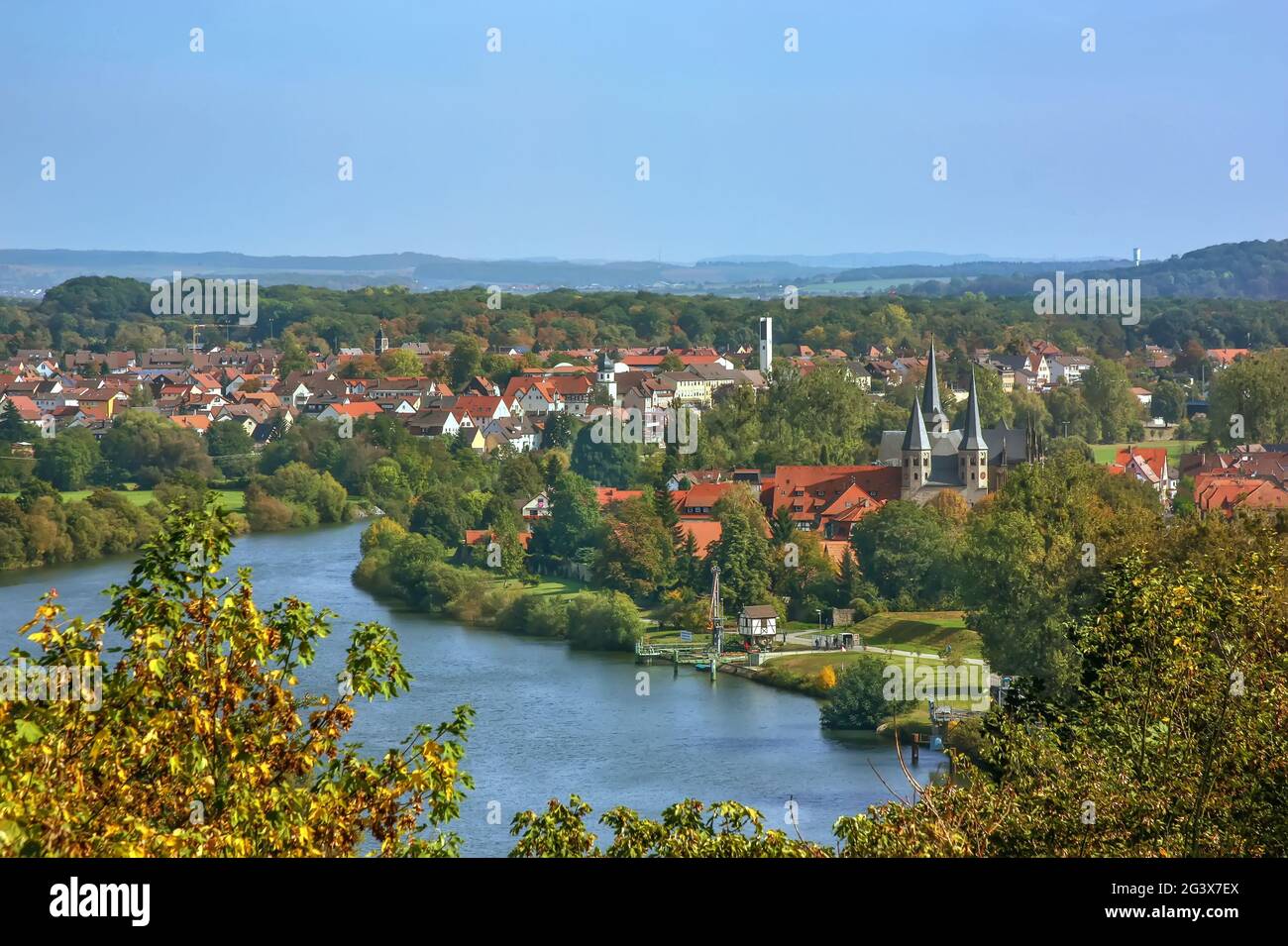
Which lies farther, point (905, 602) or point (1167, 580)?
point (905, 602)

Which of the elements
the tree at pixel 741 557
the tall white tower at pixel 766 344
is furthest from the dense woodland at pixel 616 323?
the tree at pixel 741 557

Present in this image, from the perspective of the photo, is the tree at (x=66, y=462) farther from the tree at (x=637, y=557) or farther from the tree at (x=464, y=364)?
the tree at (x=464, y=364)

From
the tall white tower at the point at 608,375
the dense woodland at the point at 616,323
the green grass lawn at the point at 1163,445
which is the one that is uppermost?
the dense woodland at the point at 616,323

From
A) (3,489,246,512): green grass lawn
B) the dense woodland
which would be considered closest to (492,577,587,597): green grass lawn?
(3,489,246,512): green grass lawn
